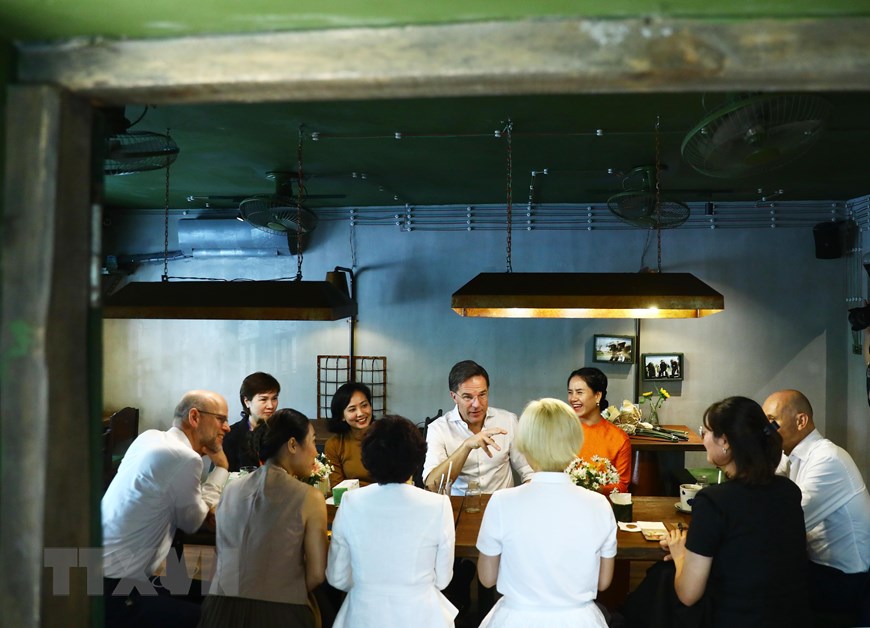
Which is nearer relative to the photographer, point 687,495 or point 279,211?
point 687,495

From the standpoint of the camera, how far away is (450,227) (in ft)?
24.5

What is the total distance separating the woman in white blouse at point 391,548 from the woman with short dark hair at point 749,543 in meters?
0.97

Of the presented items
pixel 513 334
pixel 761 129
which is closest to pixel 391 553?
pixel 761 129

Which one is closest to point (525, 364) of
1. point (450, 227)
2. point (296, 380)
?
point (450, 227)

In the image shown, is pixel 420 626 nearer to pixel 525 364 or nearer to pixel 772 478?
pixel 772 478

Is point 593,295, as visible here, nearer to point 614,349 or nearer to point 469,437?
point 469,437

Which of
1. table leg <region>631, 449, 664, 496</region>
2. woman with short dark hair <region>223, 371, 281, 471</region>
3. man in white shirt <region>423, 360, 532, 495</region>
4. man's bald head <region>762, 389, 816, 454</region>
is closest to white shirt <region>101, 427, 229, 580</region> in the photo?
woman with short dark hair <region>223, 371, 281, 471</region>

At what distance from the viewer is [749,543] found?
2.49 meters

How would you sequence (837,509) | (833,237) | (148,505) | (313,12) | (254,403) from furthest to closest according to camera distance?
(833,237) → (254,403) → (837,509) → (148,505) → (313,12)

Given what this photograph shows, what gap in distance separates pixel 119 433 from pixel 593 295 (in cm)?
618

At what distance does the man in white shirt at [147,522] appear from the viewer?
3.03 metres

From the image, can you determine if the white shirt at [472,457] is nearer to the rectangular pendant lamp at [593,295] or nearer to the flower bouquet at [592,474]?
the flower bouquet at [592,474]

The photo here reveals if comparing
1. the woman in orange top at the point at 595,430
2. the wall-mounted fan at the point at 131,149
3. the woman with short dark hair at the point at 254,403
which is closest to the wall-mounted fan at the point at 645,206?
the woman in orange top at the point at 595,430

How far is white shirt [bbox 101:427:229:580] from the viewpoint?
304 cm
